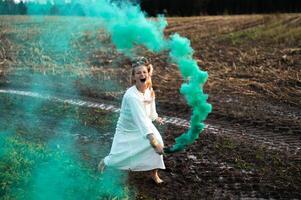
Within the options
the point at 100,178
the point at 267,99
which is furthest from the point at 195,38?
the point at 100,178

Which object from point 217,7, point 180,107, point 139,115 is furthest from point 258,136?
point 217,7

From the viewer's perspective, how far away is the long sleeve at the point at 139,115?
19.0 ft

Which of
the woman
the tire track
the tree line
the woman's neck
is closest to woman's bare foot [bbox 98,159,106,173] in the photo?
the woman

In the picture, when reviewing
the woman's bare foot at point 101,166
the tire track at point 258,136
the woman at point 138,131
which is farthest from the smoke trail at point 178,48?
the tire track at point 258,136

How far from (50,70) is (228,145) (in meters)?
7.39

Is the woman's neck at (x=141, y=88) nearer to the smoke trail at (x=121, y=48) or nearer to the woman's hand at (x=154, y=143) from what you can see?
the smoke trail at (x=121, y=48)

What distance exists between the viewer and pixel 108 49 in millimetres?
17391

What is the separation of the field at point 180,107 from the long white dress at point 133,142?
0.93ft

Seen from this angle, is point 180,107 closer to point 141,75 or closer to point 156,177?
point 156,177

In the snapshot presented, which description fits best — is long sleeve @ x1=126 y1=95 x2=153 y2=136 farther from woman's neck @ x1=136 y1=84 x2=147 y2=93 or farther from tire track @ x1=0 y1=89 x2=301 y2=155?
tire track @ x1=0 y1=89 x2=301 y2=155

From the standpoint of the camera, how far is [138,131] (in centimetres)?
604

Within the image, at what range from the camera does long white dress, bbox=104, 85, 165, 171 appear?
19.5ft

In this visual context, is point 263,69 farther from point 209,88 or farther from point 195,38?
point 195,38

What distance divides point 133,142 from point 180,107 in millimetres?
4026
